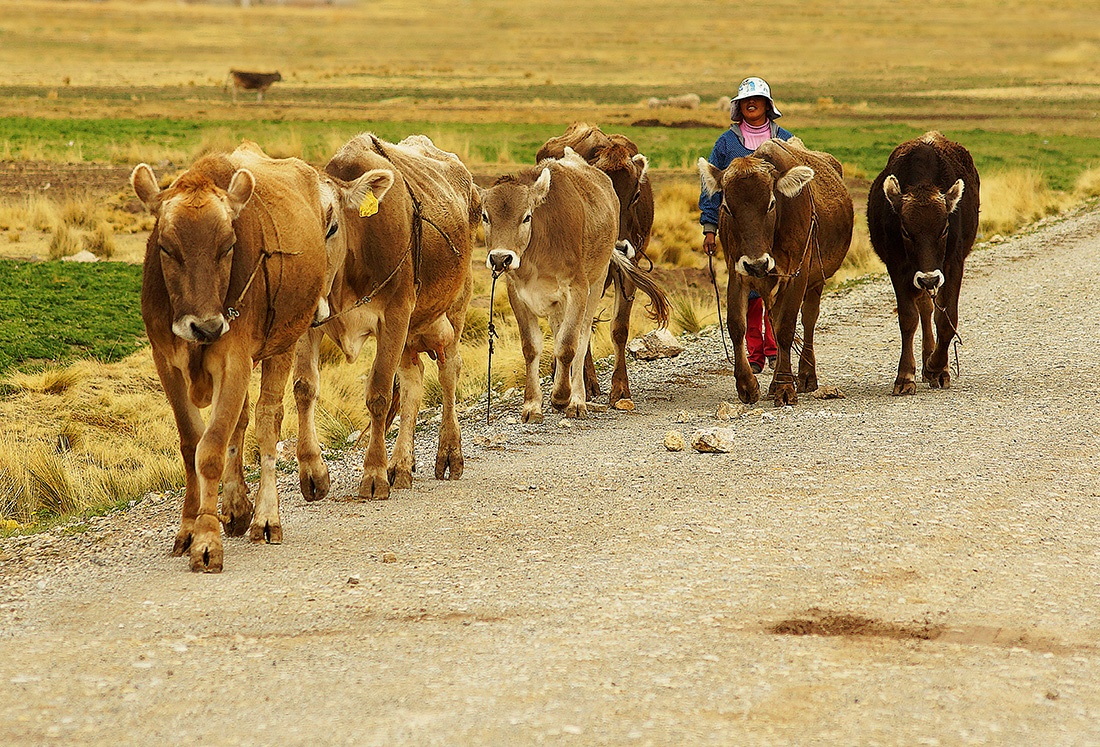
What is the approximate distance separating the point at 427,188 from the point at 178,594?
13.2ft

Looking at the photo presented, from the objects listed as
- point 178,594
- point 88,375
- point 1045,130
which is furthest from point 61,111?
point 178,594

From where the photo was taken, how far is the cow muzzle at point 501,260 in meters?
11.2

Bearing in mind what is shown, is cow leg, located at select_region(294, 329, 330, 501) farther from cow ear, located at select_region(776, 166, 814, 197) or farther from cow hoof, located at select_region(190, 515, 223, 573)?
cow ear, located at select_region(776, 166, 814, 197)

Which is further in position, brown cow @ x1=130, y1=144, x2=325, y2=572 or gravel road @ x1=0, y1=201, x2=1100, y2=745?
brown cow @ x1=130, y1=144, x2=325, y2=572

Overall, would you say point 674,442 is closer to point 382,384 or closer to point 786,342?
point 786,342

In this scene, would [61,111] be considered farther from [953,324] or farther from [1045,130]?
[953,324]

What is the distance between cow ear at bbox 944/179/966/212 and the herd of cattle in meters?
0.01

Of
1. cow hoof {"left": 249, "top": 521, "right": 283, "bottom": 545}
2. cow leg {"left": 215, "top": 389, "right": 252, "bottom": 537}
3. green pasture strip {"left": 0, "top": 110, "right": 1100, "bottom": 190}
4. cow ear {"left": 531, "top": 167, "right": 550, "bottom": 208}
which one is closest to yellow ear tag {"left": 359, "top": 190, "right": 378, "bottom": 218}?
cow leg {"left": 215, "top": 389, "right": 252, "bottom": 537}

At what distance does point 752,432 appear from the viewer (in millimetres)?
10914

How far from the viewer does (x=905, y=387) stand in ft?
40.5

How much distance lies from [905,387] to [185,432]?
23.4 ft

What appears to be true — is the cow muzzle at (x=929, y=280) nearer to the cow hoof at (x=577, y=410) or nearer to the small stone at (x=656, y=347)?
the cow hoof at (x=577, y=410)

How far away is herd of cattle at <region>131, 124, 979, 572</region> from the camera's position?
7168 mm

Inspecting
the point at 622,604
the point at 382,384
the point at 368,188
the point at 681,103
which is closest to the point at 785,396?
the point at 382,384
